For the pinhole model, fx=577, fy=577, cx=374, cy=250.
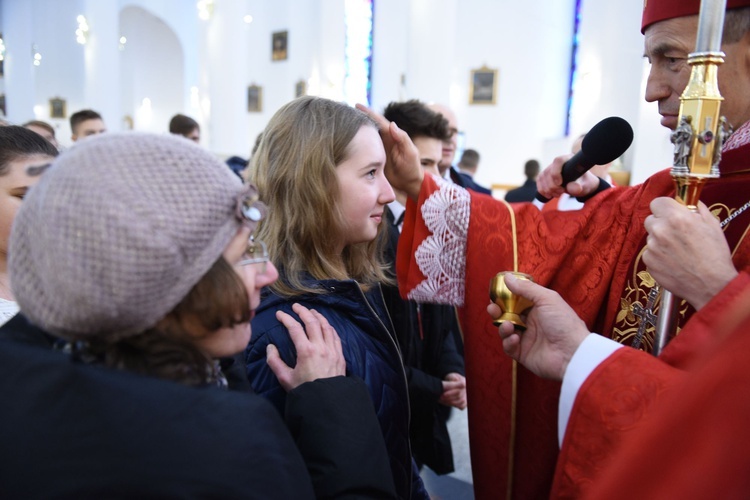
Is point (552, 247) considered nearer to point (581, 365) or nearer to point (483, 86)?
point (581, 365)

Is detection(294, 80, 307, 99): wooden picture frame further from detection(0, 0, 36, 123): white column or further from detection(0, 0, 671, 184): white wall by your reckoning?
detection(0, 0, 36, 123): white column

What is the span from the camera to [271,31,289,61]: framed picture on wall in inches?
665

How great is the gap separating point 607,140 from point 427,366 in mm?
1429

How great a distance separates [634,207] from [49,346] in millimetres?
1455

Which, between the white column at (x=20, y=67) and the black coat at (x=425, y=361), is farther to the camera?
the white column at (x=20, y=67)

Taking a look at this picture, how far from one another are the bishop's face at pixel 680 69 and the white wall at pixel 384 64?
6.55 meters

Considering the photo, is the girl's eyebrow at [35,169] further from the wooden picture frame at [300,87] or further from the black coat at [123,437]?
the wooden picture frame at [300,87]

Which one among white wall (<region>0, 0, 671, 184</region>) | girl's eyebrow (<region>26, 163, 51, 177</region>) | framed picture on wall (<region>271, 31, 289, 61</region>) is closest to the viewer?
girl's eyebrow (<region>26, 163, 51, 177</region>)

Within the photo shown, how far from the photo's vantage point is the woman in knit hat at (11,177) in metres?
1.76

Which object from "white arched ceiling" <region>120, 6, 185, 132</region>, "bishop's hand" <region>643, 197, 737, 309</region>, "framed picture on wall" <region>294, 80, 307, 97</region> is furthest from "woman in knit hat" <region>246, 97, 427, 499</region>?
"white arched ceiling" <region>120, 6, 185, 132</region>

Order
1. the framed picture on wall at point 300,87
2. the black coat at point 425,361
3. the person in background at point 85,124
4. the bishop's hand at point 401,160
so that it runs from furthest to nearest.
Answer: the framed picture on wall at point 300,87 < the person in background at point 85,124 < the black coat at point 425,361 < the bishop's hand at point 401,160

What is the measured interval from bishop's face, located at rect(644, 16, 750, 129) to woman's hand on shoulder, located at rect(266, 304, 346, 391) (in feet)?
3.33

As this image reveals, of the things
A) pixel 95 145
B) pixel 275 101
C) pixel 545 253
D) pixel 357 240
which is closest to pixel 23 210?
pixel 95 145

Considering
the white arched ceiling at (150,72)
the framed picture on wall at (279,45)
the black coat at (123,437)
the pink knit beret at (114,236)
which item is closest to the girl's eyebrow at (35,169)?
the pink knit beret at (114,236)
